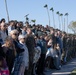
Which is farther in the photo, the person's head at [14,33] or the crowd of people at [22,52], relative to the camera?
the person's head at [14,33]

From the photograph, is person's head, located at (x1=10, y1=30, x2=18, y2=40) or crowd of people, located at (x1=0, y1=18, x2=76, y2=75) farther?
person's head, located at (x1=10, y1=30, x2=18, y2=40)

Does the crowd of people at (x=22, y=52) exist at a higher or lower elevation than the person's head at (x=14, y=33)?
lower

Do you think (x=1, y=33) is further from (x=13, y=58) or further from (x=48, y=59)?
(x=48, y=59)

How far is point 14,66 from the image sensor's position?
931cm

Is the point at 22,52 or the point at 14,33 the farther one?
the point at 22,52

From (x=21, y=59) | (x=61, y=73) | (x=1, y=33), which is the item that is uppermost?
(x=1, y=33)

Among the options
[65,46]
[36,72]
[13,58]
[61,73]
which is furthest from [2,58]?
[65,46]

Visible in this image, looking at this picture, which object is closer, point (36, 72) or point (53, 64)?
point (36, 72)

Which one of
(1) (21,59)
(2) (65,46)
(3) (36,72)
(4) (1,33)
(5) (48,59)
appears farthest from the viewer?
(2) (65,46)

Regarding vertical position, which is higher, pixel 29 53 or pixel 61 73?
pixel 29 53

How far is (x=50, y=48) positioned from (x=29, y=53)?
706cm

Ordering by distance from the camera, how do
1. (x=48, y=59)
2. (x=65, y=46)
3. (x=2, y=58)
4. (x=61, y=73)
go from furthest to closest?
(x=65, y=46), (x=48, y=59), (x=61, y=73), (x=2, y=58)

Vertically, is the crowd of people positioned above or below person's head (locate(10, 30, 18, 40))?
below

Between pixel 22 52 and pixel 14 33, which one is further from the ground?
pixel 14 33
